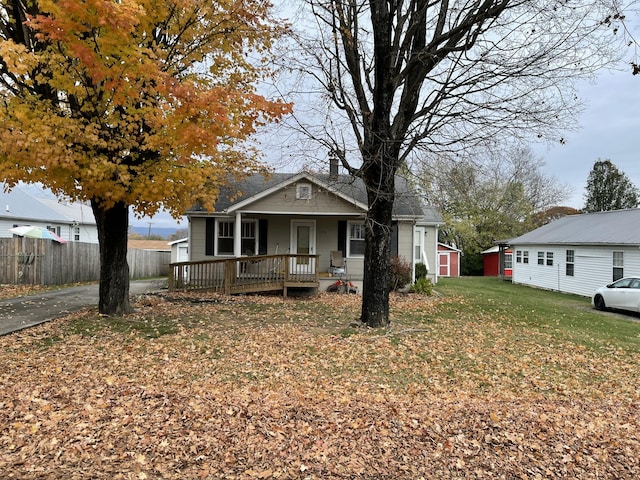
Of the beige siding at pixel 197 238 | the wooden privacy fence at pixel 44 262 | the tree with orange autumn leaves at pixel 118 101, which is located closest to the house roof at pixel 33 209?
the wooden privacy fence at pixel 44 262

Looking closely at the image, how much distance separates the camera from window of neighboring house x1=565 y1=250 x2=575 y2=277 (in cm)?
2178

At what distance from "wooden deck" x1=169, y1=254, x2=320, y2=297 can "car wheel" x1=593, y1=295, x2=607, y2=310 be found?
1067 cm

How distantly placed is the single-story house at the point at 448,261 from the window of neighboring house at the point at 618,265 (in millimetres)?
17555

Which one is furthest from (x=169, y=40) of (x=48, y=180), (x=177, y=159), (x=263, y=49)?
(x=48, y=180)

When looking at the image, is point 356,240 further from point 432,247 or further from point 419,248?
point 432,247

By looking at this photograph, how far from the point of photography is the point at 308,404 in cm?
482

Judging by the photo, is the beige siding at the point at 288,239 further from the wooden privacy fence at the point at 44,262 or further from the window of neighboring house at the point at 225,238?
the wooden privacy fence at the point at 44,262

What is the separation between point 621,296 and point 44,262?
2216cm

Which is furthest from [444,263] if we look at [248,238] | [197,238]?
[197,238]

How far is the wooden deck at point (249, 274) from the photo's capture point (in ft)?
48.0

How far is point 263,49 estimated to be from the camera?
9680 mm

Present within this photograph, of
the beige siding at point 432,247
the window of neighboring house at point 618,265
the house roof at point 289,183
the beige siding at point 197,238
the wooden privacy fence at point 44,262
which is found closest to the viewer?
the house roof at point 289,183

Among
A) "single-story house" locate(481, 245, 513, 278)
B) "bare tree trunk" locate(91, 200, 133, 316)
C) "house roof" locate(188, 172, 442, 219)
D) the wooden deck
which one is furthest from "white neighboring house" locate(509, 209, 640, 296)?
"bare tree trunk" locate(91, 200, 133, 316)

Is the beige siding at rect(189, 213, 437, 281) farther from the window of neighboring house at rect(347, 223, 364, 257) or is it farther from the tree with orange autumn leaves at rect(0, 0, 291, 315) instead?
the tree with orange autumn leaves at rect(0, 0, 291, 315)
